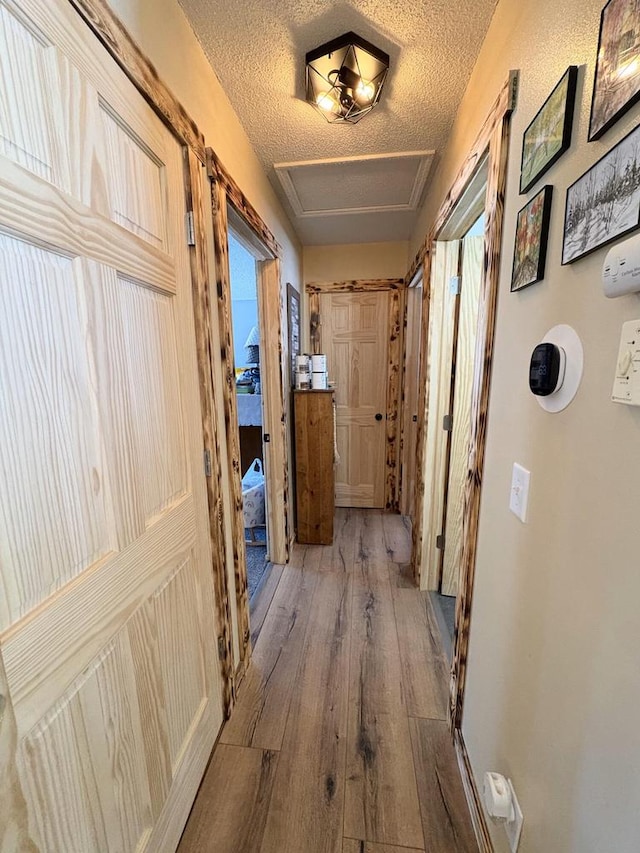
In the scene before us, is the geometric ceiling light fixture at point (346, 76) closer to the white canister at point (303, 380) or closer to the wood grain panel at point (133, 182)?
the wood grain panel at point (133, 182)

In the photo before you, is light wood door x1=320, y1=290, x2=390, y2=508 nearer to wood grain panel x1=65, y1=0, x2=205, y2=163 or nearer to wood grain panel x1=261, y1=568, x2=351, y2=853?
wood grain panel x1=261, y1=568, x2=351, y2=853

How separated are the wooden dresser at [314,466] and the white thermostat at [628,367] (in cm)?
207

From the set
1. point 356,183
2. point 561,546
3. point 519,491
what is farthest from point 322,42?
point 561,546

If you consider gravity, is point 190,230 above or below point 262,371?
above

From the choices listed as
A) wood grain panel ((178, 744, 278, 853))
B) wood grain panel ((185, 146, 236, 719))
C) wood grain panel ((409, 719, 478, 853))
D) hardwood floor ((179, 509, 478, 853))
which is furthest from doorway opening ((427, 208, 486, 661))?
wood grain panel ((185, 146, 236, 719))

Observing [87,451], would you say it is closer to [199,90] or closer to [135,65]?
[135,65]

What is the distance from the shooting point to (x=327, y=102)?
133cm

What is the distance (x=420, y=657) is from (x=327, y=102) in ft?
8.27

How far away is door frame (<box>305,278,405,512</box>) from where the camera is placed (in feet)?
10.2

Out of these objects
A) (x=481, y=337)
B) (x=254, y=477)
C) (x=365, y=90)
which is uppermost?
(x=365, y=90)

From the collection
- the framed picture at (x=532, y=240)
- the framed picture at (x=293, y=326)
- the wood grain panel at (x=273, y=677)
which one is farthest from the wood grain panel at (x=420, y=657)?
the framed picture at (x=293, y=326)

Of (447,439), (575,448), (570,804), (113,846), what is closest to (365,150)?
(447,439)

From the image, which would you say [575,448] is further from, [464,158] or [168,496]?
[464,158]

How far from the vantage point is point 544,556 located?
75cm
